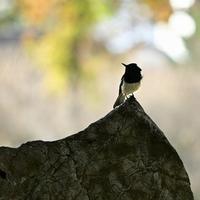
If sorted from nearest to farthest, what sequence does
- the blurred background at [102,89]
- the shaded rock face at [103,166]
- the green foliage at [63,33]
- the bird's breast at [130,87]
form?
the shaded rock face at [103,166], the bird's breast at [130,87], the green foliage at [63,33], the blurred background at [102,89]

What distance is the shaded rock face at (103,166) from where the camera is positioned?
402 centimetres

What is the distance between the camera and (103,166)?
13.8ft

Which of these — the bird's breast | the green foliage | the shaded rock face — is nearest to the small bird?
the bird's breast

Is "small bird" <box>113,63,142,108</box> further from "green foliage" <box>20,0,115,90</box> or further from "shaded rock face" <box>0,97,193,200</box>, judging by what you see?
"green foliage" <box>20,0,115,90</box>

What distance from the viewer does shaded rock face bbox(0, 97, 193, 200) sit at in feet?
13.2

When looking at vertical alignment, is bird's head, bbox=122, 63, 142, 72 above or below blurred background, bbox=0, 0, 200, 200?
below

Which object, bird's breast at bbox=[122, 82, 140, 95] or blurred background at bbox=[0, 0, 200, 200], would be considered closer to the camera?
bird's breast at bbox=[122, 82, 140, 95]

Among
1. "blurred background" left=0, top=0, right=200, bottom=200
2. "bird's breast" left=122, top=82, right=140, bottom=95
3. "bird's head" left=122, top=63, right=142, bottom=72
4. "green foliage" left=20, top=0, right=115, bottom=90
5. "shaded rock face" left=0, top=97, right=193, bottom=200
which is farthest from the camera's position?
"blurred background" left=0, top=0, right=200, bottom=200

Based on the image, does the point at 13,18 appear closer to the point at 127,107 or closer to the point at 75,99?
the point at 75,99

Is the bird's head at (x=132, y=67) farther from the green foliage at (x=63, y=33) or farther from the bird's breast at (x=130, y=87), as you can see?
the green foliage at (x=63, y=33)

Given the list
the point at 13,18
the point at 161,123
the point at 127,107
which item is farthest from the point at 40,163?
the point at 161,123

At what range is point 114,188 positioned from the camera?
4.17 metres

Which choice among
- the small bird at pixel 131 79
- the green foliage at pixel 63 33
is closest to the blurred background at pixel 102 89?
the green foliage at pixel 63 33

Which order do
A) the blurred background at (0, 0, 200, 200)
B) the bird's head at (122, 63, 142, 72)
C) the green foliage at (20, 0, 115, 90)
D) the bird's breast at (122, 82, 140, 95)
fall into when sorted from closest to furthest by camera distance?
the bird's head at (122, 63, 142, 72) → the bird's breast at (122, 82, 140, 95) → the green foliage at (20, 0, 115, 90) → the blurred background at (0, 0, 200, 200)
